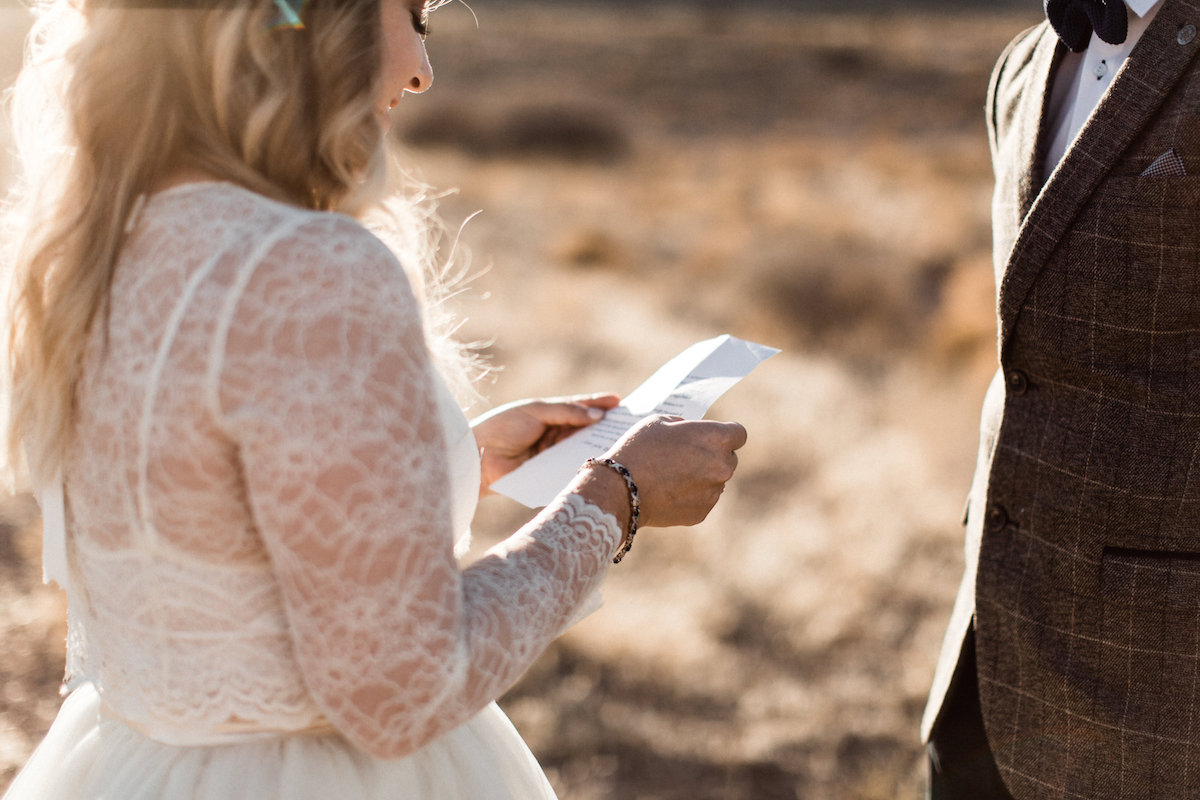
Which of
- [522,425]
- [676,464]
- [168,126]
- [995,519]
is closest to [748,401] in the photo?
[995,519]

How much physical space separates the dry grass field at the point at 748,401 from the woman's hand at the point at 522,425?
0.78m

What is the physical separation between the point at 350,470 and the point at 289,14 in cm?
46

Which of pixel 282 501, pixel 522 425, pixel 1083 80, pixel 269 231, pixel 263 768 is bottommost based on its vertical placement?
pixel 263 768

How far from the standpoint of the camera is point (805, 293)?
341 inches

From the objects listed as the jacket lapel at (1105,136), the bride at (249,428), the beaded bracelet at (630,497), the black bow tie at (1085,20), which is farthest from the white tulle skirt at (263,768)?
the black bow tie at (1085,20)

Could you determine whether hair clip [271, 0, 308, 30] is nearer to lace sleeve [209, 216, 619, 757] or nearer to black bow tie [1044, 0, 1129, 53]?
lace sleeve [209, 216, 619, 757]

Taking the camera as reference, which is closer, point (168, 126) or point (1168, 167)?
point (168, 126)

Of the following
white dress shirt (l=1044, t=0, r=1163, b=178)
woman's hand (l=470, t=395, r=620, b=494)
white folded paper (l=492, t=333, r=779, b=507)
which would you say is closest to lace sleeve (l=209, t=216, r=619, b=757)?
white folded paper (l=492, t=333, r=779, b=507)

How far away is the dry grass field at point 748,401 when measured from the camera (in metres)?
3.38

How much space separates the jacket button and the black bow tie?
0.77 m

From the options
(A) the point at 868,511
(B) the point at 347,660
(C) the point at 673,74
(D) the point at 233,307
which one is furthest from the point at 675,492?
(C) the point at 673,74

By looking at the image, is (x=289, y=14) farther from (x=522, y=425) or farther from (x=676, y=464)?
(x=522, y=425)

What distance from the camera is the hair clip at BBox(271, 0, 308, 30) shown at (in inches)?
40.3

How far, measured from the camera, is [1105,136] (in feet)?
5.03
